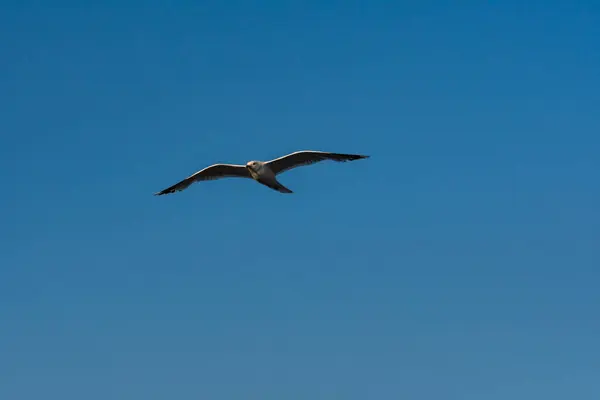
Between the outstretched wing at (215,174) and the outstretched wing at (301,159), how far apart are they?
14.1 feet

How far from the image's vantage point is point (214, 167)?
79.6m

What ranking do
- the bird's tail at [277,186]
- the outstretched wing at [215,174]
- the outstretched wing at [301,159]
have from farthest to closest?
the outstretched wing at [215,174] → the bird's tail at [277,186] → the outstretched wing at [301,159]

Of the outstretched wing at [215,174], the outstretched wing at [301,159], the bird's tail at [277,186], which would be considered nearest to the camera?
the outstretched wing at [301,159]

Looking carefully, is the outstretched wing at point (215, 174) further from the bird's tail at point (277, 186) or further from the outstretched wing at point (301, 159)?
the outstretched wing at point (301, 159)

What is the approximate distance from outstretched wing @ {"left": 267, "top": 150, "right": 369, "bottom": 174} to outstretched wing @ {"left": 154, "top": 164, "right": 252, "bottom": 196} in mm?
4311

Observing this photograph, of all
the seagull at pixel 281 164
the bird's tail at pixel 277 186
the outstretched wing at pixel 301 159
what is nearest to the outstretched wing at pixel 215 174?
Result: the seagull at pixel 281 164

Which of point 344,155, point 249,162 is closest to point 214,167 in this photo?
point 249,162

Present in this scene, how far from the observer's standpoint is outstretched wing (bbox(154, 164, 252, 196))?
7912cm

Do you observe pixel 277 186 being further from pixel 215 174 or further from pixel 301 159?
pixel 215 174

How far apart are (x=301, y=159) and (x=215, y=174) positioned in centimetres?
949

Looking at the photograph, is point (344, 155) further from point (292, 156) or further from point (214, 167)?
point (214, 167)

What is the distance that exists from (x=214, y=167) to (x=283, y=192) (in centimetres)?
769

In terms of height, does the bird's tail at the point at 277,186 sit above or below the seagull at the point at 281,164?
below

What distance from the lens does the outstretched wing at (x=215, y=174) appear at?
260 ft
